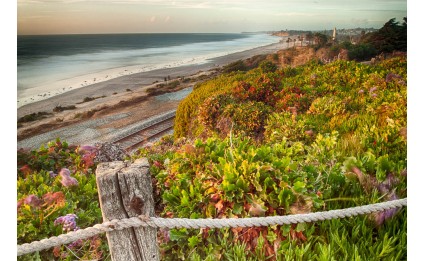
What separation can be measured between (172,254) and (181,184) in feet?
1.19

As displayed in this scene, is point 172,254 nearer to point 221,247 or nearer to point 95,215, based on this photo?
point 221,247

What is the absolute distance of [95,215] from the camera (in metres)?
2.39

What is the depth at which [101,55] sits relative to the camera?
8.11 feet

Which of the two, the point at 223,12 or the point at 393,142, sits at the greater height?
the point at 223,12

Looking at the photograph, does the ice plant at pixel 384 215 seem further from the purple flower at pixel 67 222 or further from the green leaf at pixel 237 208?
the purple flower at pixel 67 222

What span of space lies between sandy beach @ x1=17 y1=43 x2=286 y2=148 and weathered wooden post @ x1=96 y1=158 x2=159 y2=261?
806mm

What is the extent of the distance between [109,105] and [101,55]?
280mm

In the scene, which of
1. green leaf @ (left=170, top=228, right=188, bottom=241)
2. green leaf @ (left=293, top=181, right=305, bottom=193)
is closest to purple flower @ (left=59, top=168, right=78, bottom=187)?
green leaf @ (left=170, top=228, right=188, bottom=241)

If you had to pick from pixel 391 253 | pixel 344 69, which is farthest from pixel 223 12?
pixel 391 253

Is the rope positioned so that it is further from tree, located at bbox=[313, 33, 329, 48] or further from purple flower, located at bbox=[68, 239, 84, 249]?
tree, located at bbox=[313, 33, 329, 48]

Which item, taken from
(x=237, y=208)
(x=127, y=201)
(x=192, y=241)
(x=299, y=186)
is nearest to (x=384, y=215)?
(x=299, y=186)

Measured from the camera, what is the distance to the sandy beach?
2.36 metres

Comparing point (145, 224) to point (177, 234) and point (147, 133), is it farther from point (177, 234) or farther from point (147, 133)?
point (147, 133)

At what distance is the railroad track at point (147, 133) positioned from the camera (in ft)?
8.13
